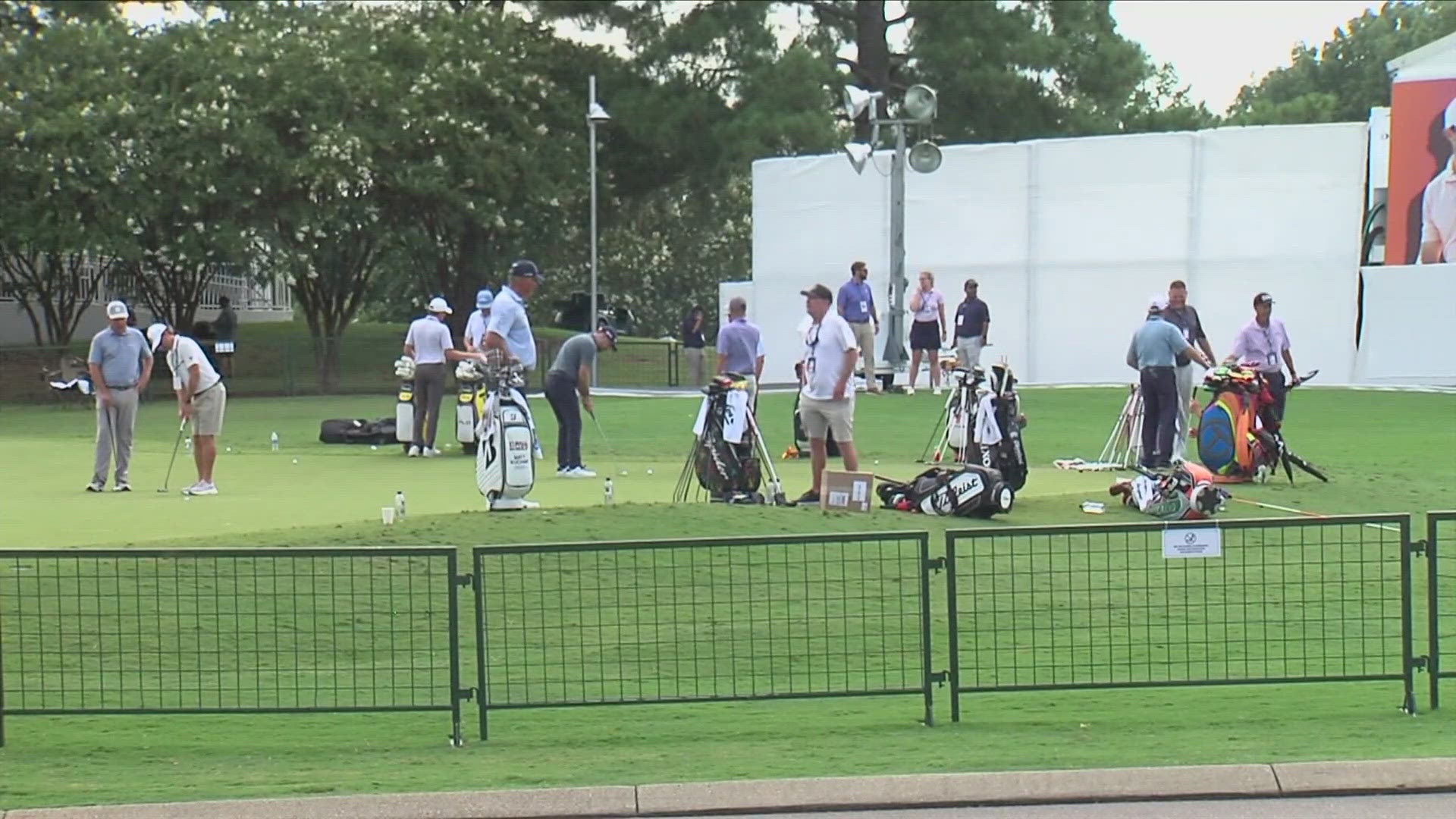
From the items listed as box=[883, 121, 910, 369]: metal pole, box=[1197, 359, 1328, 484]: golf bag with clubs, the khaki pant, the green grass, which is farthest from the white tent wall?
the green grass

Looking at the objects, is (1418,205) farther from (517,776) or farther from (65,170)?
(517,776)

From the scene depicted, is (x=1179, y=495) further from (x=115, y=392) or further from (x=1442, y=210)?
(x=1442, y=210)

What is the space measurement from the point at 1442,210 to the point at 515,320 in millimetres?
19180

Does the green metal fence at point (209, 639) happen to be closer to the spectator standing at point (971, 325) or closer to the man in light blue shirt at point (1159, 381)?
the man in light blue shirt at point (1159, 381)

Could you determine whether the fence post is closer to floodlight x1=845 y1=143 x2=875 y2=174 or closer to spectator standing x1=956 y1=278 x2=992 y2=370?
spectator standing x1=956 y1=278 x2=992 y2=370

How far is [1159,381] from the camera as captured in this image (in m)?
16.1

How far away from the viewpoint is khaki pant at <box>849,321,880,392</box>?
980 inches

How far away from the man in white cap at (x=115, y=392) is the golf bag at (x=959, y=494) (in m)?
7.49

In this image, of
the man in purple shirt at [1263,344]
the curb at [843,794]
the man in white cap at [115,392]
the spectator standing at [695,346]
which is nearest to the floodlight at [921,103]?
the man in purple shirt at [1263,344]

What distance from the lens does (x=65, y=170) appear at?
105 feet

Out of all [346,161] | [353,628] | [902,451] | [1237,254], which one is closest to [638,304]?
[346,161]

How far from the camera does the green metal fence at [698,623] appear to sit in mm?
7586

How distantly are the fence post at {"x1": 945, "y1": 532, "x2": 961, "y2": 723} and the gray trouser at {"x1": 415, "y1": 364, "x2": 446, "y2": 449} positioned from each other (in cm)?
1243

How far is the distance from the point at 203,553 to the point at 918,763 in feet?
9.95
